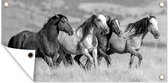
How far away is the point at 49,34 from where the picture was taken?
2.21 m

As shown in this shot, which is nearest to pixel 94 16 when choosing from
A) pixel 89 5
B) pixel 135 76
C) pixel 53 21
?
pixel 89 5

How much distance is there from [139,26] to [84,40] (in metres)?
0.27

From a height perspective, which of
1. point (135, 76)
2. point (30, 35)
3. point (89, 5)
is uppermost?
point (89, 5)

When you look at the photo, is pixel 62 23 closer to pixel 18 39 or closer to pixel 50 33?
A: pixel 50 33

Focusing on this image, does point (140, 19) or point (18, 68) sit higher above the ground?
point (140, 19)

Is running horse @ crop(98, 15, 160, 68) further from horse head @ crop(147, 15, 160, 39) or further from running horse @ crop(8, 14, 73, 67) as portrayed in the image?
running horse @ crop(8, 14, 73, 67)

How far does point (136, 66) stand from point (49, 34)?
0.44 metres

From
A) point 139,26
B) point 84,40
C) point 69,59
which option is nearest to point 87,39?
point 84,40

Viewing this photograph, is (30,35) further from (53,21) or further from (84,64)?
(84,64)

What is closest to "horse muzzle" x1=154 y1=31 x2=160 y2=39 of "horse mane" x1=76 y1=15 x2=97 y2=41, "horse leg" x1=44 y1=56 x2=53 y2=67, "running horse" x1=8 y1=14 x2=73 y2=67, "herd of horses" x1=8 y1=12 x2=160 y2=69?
"herd of horses" x1=8 y1=12 x2=160 y2=69

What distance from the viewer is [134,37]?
7.30 ft

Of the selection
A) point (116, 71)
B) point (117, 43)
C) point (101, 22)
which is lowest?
point (116, 71)

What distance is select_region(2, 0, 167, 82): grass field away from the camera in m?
2.18

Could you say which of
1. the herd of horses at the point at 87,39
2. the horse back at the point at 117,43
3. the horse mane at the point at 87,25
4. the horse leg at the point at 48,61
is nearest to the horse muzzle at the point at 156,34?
the herd of horses at the point at 87,39
